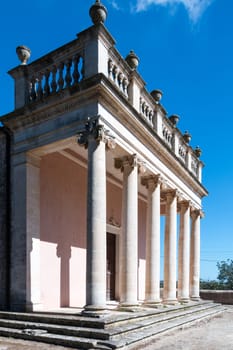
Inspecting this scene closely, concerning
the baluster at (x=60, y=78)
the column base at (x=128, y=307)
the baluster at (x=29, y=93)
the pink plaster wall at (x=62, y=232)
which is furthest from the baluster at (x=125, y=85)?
the column base at (x=128, y=307)

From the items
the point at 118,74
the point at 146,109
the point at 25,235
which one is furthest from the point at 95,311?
the point at 146,109

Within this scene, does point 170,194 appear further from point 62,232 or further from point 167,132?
point 62,232

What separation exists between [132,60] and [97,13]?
8.50ft

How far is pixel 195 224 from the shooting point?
2008 centimetres

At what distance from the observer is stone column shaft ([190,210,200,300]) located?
19391 mm

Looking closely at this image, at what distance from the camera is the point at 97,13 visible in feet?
33.1

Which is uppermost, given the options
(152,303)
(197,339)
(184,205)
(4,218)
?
(184,205)

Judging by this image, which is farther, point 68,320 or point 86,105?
point 86,105

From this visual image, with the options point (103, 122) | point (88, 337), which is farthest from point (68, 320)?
point (103, 122)

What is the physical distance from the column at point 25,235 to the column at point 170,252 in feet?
20.1

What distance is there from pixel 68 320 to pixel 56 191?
17.3ft

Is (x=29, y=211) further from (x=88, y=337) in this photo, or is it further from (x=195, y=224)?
(x=195, y=224)

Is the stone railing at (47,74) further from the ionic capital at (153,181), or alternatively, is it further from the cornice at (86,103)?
the ionic capital at (153,181)

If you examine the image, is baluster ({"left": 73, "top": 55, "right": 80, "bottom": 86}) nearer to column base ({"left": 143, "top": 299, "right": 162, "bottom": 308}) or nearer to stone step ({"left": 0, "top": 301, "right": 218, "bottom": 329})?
stone step ({"left": 0, "top": 301, "right": 218, "bottom": 329})
